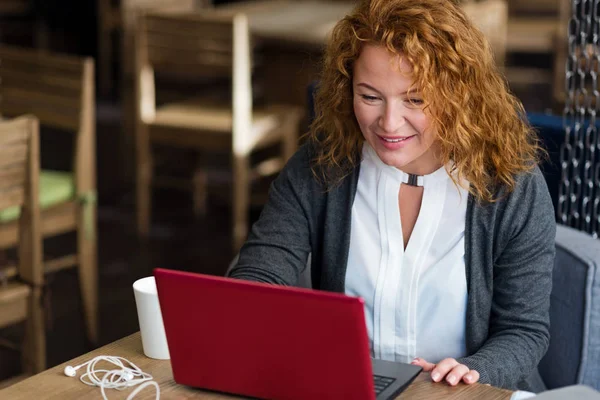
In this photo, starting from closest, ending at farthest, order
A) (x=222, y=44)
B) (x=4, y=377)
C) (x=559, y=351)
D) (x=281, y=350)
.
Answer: (x=281, y=350) → (x=559, y=351) → (x=4, y=377) → (x=222, y=44)

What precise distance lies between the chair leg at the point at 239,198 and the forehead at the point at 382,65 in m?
2.59

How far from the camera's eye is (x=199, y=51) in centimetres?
419

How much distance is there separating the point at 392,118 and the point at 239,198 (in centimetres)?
269

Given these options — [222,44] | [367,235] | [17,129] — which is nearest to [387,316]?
[367,235]

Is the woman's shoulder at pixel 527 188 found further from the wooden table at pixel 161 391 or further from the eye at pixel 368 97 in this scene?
the wooden table at pixel 161 391

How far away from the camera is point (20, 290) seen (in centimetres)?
268

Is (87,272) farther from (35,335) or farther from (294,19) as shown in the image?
(294,19)

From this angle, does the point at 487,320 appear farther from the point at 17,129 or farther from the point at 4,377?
the point at 4,377

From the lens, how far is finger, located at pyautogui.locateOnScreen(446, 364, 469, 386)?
4.70 ft

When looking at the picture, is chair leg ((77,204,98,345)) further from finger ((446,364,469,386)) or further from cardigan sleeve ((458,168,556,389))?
finger ((446,364,469,386))

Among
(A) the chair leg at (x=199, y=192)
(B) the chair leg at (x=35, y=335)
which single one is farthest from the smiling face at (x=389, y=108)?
(A) the chair leg at (x=199, y=192)

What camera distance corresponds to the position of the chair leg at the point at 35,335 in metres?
2.73

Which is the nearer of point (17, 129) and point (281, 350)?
point (281, 350)

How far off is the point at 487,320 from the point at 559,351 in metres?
0.34
